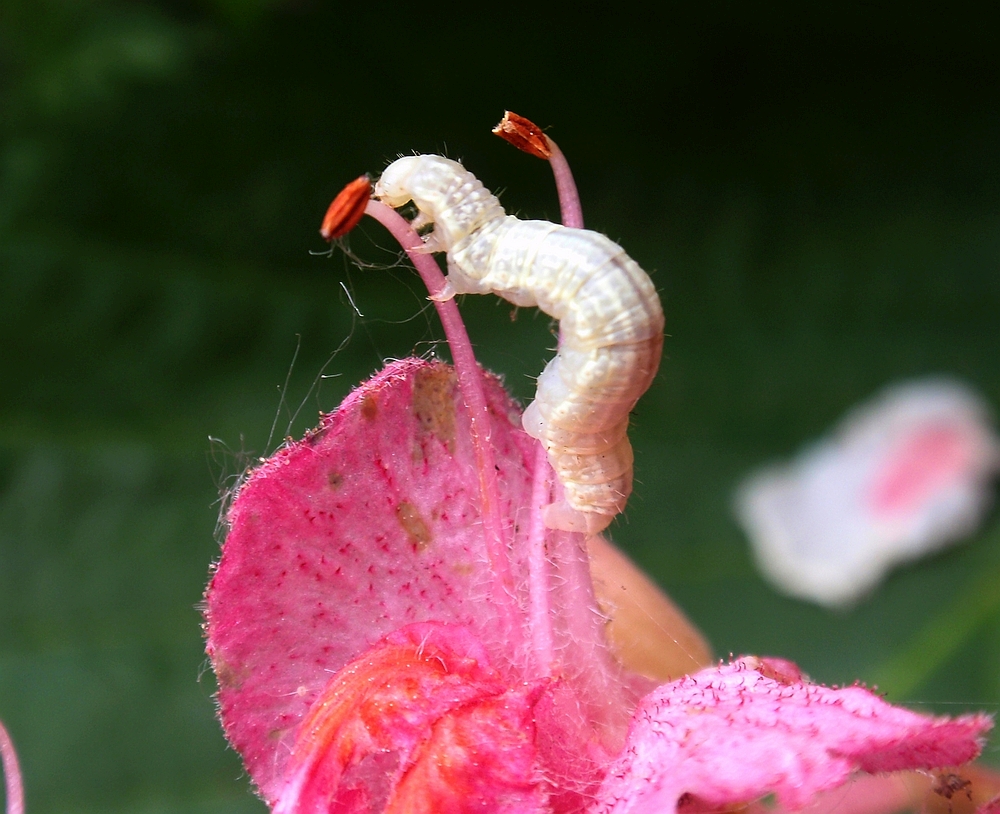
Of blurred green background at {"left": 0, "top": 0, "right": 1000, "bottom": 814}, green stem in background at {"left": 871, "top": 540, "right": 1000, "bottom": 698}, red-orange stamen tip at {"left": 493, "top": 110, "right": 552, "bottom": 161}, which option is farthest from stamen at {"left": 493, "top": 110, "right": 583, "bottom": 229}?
green stem in background at {"left": 871, "top": 540, "right": 1000, "bottom": 698}

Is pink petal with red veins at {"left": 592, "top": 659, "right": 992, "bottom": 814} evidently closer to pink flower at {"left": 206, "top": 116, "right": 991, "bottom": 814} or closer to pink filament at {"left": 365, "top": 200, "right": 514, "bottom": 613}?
pink flower at {"left": 206, "top": 116, "right": 991, "bottom": 814}

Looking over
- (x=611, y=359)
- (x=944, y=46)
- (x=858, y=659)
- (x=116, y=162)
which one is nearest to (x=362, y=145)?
(x=116, y=162)

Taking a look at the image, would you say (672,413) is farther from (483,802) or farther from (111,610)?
(483,802)

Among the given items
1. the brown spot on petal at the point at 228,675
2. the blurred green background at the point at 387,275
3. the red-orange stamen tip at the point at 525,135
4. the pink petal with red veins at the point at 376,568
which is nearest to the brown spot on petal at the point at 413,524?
the pink petal with red veins at the point at 376,568

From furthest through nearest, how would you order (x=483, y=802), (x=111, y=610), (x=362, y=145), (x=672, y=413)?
(x=672, y=413)
(x=362, y=145)
(x=111, y=610)
(x=483, y=802)

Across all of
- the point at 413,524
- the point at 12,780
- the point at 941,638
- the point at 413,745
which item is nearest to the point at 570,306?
the point at 413,524

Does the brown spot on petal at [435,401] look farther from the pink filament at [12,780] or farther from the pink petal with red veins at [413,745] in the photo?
the pink filament at [12,780]
